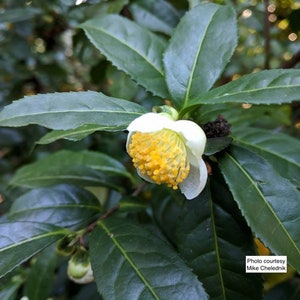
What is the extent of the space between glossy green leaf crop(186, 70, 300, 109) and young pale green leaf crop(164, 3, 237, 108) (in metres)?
0.10

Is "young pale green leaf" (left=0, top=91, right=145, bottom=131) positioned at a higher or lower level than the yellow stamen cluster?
higher

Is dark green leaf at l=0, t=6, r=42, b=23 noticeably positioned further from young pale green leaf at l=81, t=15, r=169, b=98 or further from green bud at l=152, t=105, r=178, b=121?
green bud at l=152, t=105, r=178, b=121

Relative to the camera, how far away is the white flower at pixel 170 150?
60cm

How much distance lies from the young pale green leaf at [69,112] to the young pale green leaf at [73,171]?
13.9 inches

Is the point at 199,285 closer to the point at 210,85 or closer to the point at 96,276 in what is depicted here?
the point at 96,276

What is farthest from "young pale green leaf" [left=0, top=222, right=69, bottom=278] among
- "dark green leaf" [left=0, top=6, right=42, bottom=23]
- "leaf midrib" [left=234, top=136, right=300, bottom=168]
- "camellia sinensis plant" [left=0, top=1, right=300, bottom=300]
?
"dark green leaf" [left=0, top=6, right=42, bottom=23]

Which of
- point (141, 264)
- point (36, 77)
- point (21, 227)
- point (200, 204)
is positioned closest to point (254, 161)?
point (200, 204)

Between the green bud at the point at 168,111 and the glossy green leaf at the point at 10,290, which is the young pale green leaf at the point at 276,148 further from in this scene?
the glossy green leaf at the point at 10,290

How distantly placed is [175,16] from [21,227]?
0.79 meters

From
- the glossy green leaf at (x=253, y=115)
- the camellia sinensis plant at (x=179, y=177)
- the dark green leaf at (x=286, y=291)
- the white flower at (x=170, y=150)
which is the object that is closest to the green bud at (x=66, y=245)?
the camellia sinensis plant at (x=179, y=177)

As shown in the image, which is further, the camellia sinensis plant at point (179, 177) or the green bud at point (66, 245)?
the green bud at point (66, 245)

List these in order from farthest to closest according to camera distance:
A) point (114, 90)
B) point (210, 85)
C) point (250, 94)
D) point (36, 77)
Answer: point (36, 77) < point (114, 90) < point (210, 85) < point (250, 94)

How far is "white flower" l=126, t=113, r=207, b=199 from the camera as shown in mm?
602

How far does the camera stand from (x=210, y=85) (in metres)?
0.73
